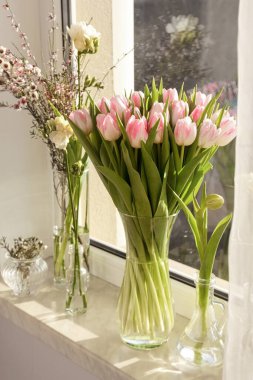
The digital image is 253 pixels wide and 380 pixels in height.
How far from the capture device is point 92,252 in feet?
4.61

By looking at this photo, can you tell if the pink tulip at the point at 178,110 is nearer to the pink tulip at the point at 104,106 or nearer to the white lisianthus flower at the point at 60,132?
the pink tulip at the point at 104,106

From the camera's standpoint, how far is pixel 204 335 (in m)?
1.03

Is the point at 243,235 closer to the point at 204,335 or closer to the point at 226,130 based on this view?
the point at 226,130

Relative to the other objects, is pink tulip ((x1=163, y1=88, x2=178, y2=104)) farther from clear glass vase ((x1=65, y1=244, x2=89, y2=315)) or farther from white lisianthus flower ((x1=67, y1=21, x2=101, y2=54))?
clear glass vase ((x1=65, y1=244, x2=89, y2=315))

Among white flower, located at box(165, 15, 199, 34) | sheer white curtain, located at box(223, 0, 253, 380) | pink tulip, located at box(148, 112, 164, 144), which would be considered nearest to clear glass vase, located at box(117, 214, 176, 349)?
pink tulip, located at box(148, 112, 164, 144)

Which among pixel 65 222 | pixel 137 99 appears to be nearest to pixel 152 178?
pixel 137 99

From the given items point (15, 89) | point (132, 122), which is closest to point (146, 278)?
point (132, 122)

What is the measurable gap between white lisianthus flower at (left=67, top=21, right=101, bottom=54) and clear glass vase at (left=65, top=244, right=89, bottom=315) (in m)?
0.42

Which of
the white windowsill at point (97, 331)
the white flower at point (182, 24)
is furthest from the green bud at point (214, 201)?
the white flower at point (182, 24)

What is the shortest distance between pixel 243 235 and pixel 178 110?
0.92ft

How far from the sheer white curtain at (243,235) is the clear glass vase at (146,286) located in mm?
271

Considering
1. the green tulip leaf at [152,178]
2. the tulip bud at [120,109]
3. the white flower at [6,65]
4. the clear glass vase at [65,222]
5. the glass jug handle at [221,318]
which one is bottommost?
A: the glass jug handle at [221,318]

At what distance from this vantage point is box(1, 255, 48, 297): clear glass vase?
1306 millimetres

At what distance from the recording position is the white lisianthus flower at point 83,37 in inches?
40.8
